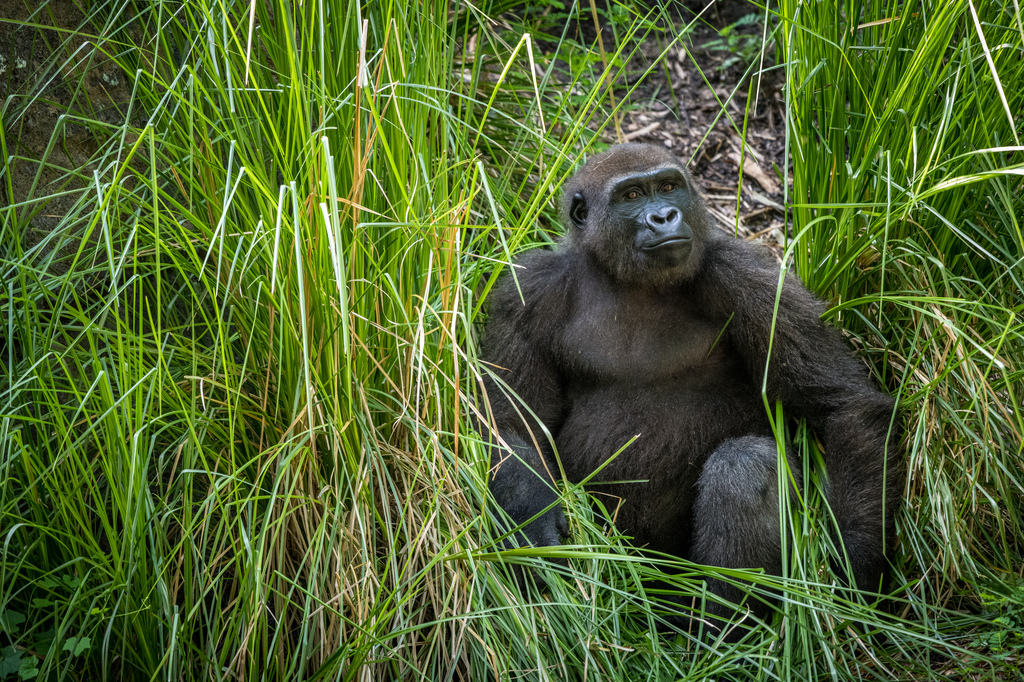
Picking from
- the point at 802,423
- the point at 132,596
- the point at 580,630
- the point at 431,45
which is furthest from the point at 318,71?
the point at 802,423

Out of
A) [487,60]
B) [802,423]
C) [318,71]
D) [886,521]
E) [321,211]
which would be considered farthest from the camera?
[487,60]

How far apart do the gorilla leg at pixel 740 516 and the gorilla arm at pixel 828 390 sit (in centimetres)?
23

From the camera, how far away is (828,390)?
3164mm

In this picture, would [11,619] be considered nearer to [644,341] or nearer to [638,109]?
[644,341]

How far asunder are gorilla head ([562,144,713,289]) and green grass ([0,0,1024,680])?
0.55 m

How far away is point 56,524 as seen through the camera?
261 cm

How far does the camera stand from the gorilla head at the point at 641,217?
3.19 m

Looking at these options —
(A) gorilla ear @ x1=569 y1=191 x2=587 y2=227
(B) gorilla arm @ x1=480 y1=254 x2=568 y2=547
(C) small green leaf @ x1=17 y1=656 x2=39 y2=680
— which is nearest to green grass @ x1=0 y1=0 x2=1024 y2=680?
(C) small green leaf @ x1=17 y1=656 x2=39 y2=680

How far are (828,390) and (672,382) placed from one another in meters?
0.58

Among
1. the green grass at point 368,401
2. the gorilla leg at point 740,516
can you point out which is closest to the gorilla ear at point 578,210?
the green grass at point 368,401

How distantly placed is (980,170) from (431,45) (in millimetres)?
2022

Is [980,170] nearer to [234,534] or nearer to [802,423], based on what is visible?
[802,423]

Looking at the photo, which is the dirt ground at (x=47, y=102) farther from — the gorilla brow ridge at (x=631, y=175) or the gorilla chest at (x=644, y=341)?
the gorilla chest at (x=644, y=341)

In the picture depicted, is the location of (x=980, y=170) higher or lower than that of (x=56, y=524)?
higher
